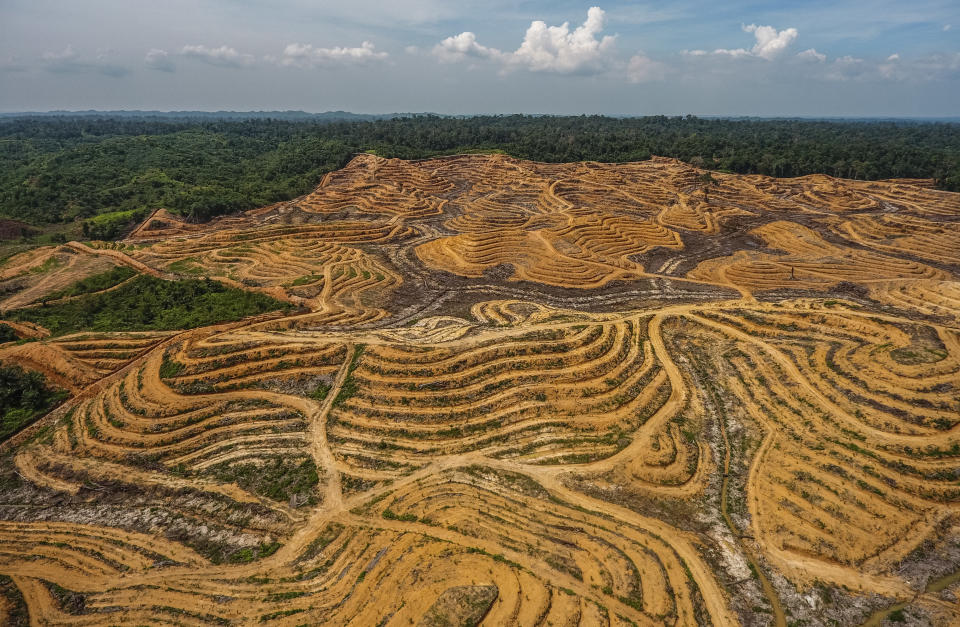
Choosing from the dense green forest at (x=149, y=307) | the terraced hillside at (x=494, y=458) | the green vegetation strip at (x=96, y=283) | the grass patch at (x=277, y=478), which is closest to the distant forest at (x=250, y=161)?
the green vegetation strip at (x=96, y=283)

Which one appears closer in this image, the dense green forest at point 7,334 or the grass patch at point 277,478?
the grass patch at point 277,478

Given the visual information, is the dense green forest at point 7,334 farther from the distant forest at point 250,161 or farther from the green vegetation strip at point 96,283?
the distant forest at point 250,161

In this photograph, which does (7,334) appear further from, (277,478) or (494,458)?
(494,458)

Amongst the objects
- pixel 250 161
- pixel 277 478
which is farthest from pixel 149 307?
pixel 250 161

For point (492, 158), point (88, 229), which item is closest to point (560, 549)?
point (88, 229)

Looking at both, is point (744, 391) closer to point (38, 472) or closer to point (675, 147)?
point (38, 472)

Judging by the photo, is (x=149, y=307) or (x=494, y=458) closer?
(x=494, y=458)
